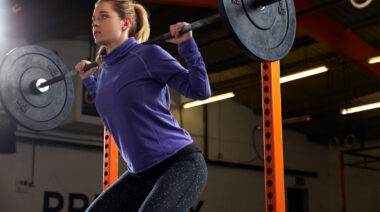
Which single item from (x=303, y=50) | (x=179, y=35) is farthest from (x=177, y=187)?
(x=303, y=50)

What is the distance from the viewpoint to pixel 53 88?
2768 millimetres

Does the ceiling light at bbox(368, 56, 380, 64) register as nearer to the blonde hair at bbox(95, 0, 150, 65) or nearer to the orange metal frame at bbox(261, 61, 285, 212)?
the orange metal frame at bbox(261, 61, 285, 212)

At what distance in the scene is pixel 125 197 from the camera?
1.63m

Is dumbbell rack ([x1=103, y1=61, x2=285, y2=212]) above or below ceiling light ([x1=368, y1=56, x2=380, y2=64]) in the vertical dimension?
below

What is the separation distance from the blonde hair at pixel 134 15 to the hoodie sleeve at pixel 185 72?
0.26 metres

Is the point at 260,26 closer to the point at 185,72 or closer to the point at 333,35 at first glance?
the point at 185,72

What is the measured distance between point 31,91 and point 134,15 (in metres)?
1.17

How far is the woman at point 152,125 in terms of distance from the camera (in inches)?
57.6

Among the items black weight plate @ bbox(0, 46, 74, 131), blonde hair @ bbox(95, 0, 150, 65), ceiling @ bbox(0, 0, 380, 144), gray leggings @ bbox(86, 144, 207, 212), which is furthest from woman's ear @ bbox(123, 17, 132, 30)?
ceiling @ bbox(0, 0, 380, 144)

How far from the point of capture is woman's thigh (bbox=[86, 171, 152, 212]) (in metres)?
1.63

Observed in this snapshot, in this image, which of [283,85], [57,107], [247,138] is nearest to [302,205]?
[247,138]

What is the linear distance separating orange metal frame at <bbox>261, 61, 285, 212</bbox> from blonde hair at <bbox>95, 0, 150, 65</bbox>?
70cm

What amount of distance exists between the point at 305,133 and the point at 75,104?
31.3 feet

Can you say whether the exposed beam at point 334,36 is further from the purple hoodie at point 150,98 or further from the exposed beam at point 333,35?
the purple hoodie at point 150,98
